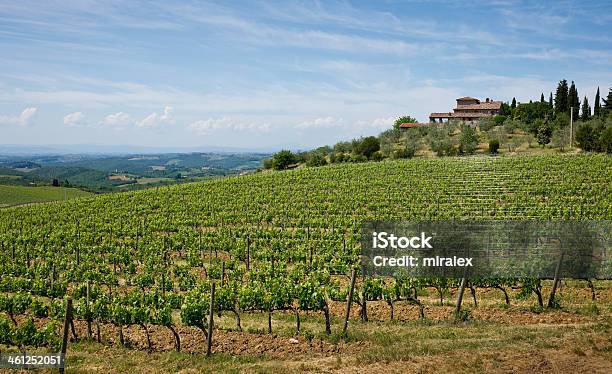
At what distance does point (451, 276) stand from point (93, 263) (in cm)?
1922

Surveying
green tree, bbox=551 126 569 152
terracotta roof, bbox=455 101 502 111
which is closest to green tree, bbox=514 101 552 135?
terracotta roof, bbox=455 101 502 111

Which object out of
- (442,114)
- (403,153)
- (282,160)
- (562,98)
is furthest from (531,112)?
(282,160)

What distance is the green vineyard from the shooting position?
15.8 m

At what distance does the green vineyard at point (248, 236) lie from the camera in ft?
51.8

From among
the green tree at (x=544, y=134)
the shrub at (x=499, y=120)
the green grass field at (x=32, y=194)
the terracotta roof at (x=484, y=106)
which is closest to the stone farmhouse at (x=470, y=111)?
Answer: the terracotta roof at (x=484, y=106)

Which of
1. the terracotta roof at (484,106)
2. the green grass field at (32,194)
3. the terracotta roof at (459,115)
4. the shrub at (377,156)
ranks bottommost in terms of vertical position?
the green grass field at (32,194)

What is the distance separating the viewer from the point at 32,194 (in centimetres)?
9038

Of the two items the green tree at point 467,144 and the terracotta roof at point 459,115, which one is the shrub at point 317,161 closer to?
the green tree at point 467,144

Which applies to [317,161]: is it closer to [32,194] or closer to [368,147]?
[368,147]

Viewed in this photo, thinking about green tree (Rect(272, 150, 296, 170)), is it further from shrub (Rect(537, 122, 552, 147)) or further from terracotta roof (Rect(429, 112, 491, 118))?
terracotta roof (Rect(429, 112, 491, 118))

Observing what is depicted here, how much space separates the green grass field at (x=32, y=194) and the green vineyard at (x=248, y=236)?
37797 millimetres

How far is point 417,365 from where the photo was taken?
11.2 metres

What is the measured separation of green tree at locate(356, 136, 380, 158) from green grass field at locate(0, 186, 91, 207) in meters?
50.5

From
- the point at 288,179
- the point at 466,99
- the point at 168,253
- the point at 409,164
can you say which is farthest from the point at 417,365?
the point at 466,99
